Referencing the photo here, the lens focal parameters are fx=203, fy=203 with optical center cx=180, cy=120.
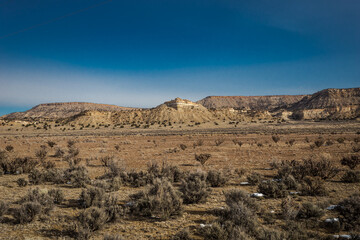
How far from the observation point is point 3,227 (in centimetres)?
559

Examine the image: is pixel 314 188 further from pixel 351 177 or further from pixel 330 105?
pixel 330 105

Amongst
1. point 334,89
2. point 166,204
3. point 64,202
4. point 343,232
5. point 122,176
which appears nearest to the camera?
point 343,232

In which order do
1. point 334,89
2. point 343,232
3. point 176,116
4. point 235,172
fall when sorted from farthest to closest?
point 334,89
point 176,116
point 235,172
point 343,232

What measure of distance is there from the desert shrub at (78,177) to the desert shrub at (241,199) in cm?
680

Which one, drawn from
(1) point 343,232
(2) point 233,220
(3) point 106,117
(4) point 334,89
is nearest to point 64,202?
(2) point 233,220

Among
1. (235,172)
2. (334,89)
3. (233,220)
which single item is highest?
(334,89)

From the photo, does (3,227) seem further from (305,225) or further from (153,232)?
(305,225)

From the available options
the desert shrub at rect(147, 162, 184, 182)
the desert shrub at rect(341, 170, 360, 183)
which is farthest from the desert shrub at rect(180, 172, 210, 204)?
the desert shrub at rect(341, 170, 360, 183)

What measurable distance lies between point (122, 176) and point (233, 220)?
6.89 metres

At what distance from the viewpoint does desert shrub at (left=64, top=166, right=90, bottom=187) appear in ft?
31.5

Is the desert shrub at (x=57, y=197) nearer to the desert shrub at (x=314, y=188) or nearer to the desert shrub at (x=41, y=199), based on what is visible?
the desert shrub at (x=41, y=199)

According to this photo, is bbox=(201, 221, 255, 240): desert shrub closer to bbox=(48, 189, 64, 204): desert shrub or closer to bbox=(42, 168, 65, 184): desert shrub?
bbox=(48, 189, 64, 204): desert shrub

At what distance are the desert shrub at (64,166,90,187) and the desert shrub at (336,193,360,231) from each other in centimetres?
976

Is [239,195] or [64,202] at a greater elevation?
[239,195]
